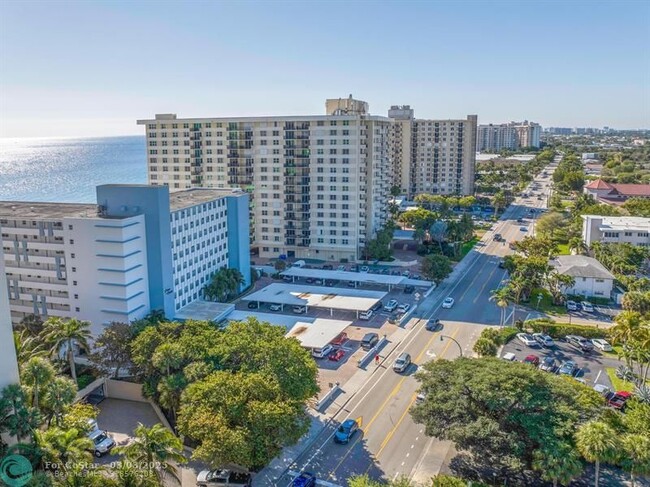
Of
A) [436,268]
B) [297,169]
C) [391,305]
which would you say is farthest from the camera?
[297,169]

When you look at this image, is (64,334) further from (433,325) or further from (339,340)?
(433,325)

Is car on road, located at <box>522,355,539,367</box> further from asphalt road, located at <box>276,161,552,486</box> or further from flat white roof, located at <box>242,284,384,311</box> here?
flat white roof, located at <box>242,284,384,311</box>

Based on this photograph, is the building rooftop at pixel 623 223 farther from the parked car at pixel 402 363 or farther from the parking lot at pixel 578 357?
the parked car at pixel 402 363

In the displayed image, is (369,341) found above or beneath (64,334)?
beneath

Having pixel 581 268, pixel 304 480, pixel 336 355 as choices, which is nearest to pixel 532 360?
pixel 336 355

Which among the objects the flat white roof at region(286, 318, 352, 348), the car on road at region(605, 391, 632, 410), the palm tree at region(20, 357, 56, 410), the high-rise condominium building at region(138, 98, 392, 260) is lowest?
the car on road at region(605, 391, 632, 410)

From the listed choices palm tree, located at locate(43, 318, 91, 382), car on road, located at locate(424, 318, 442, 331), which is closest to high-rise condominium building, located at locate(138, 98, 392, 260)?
car on road, located at locate(424, 318, 442, 331)
